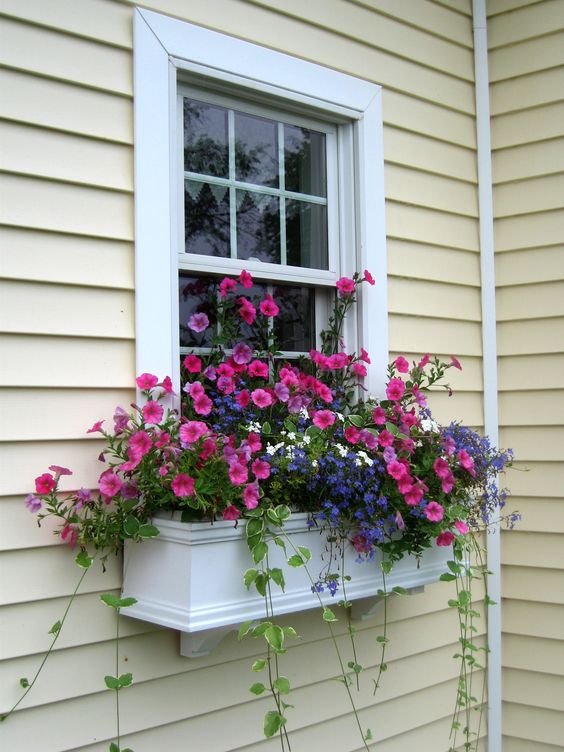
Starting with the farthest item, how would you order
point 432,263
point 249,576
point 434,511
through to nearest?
point 432,263 → point 434,511 → point 249,576

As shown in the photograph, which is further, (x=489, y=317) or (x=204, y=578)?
(x=489, y=317)

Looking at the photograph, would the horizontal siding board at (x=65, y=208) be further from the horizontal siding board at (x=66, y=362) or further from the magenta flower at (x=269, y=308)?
the magenta flower at (x=269, y=308)

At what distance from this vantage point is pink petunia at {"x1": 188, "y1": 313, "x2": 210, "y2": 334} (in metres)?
2.22

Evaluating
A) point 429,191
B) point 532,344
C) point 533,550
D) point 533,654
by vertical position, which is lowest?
point 533,654

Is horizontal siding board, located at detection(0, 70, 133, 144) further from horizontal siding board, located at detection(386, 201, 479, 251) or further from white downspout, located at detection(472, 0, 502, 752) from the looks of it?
white downspout, located at detection(472, 0, 502, 752)

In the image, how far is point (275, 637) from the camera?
6.15 feet

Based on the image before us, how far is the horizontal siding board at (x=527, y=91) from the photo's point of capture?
9.64 feet

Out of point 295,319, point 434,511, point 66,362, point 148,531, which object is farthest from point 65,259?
point 434,511

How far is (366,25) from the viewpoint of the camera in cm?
269

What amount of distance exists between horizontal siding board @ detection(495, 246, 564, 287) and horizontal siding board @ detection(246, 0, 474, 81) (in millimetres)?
725

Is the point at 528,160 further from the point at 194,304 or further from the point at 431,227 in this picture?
the point at 194,304

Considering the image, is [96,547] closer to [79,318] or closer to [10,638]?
[10,638]

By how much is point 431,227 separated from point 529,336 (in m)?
0.58

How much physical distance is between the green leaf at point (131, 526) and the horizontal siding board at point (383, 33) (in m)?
1.60
